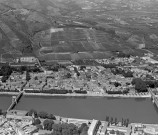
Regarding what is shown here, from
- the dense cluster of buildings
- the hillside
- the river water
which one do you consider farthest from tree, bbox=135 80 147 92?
the hillside

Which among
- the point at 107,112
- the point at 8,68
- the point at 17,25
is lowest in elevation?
the point at 107,112

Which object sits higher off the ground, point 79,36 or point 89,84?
point 79,36

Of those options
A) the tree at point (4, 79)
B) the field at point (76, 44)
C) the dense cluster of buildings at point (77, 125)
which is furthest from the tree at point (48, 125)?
the field at point (76, 44)

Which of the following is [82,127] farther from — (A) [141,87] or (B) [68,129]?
(A) [141,87]

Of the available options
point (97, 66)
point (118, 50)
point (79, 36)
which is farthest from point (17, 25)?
point (97, 66)

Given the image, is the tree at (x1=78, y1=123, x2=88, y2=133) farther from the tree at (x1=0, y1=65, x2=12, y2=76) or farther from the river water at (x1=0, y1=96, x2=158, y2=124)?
Result: the tree at (x1=0, y1=65, x2=12, y2=76)

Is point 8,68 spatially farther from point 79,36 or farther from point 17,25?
point 17,25

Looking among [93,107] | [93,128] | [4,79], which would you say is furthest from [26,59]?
[93,128]
